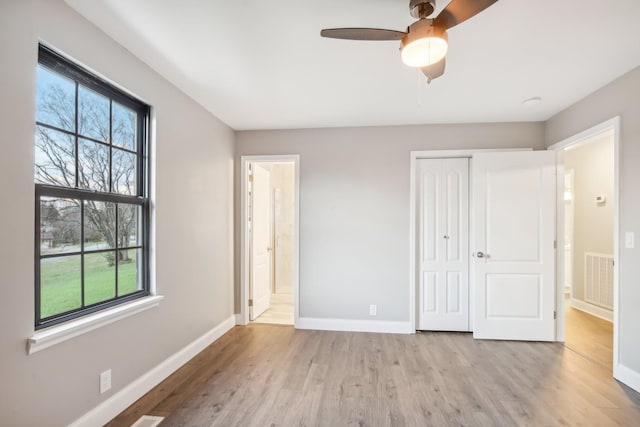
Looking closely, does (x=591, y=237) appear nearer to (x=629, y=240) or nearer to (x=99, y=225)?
(x=629, y=240)

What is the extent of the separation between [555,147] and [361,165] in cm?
212

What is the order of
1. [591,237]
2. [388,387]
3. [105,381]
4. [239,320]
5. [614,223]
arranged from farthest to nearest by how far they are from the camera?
[591,237], [239,320], [614,223], [388,387], [105,381]

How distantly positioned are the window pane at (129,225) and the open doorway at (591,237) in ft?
15.1

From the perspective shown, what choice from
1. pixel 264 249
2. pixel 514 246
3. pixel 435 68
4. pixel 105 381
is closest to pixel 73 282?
pixel 105 381

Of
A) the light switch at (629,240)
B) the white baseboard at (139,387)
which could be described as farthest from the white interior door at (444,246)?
the white baseboard at (139,387)

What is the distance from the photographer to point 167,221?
2.68m

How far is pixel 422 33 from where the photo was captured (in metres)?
1.61

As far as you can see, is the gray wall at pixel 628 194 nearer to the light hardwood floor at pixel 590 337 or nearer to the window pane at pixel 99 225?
the light hardwood floor at pixel 590 337

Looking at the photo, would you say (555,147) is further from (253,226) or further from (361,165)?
(253,226)

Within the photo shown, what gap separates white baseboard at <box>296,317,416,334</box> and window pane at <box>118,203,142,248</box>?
2.21 m

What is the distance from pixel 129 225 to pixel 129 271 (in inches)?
13.5

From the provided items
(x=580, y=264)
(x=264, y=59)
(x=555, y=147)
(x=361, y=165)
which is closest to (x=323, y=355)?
(x=361, y=165)

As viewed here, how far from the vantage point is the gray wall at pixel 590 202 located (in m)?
4.32

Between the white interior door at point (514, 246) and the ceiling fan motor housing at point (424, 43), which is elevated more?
the ceiling fan motor housing at point (424, 43)
